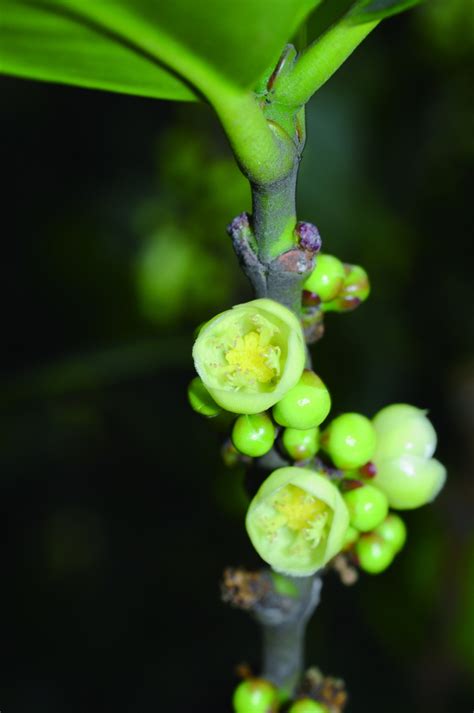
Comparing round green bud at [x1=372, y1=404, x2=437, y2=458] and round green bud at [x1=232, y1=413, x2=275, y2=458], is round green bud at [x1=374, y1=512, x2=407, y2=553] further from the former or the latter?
round green bud at [x1=232, y1=413, x2=275, y2=458]

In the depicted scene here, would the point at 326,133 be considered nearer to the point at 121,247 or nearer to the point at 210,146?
the point at 210,146

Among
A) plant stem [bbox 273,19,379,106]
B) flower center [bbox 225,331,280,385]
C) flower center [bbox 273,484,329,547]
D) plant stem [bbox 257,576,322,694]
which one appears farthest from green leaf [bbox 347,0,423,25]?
plant stem [bbox 257,576,322,694]


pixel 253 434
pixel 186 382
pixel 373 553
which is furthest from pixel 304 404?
pixel 186 382

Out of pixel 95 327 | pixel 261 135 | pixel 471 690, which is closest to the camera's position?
pixel 261 135

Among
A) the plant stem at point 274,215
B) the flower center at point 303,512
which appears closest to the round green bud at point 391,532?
the flower center at point 303,512

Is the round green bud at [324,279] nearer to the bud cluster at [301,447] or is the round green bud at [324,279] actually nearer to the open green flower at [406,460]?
the bud cluster at [301,447]

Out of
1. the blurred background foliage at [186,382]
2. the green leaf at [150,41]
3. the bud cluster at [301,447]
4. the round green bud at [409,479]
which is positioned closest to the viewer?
the green leaf at [150,41]

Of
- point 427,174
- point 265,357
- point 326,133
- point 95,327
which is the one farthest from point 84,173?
point 265,357
